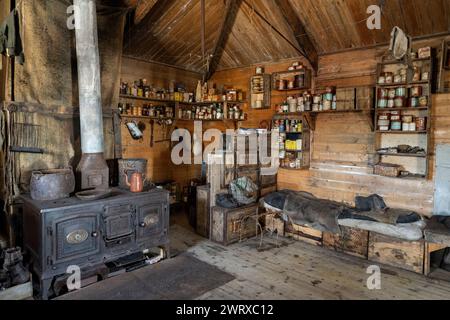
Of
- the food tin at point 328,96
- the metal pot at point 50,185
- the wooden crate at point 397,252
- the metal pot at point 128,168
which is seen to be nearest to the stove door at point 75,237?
the metal pot at point 50,185

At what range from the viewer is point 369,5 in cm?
323

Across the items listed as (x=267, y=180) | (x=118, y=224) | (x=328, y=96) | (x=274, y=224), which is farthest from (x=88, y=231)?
(x=328, y=96)

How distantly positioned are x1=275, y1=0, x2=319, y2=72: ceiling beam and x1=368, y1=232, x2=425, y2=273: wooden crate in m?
2.25

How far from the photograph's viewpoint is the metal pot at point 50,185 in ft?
8.08

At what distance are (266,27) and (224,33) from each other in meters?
0.66

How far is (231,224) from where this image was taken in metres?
3.70

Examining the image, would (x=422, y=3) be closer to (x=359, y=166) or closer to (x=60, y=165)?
(x=359, y=166)

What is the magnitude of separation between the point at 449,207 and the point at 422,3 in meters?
2.08

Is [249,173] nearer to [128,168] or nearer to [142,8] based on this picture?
[128,168]

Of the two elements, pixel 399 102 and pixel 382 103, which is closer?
pixel 399 102

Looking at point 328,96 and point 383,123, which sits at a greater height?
point 328,96

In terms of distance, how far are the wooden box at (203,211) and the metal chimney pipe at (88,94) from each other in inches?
54.7

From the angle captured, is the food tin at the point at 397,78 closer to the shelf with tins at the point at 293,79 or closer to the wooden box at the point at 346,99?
the wooden box at the point at 346,99
